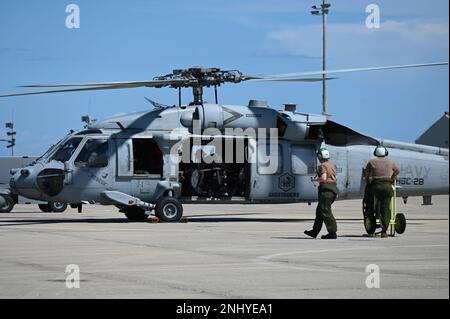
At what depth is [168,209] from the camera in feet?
81.9

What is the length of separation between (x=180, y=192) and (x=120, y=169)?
70.1 inches

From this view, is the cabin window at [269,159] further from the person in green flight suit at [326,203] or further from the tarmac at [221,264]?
the person in green flight suit at [326,203]

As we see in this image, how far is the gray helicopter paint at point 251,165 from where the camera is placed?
81.3 feet

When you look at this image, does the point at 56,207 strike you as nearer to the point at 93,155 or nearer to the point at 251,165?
the point at 93,155

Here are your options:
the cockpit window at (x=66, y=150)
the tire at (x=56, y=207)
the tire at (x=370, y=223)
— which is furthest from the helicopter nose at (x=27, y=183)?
the tire at (x=56, y=207)

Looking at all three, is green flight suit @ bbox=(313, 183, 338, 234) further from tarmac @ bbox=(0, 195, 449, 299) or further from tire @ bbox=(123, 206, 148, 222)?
tire @ bbox=(123, 206, 148, 222)

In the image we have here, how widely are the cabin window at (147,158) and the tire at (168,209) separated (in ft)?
2.93

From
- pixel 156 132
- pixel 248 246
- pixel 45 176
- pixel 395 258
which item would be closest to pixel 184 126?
pixel 156 132

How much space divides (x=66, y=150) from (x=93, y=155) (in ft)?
2.42

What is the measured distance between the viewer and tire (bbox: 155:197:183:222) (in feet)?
81.5

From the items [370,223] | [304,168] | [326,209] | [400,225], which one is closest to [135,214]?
[304,168]

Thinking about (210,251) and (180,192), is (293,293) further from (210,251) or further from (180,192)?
(180,192)

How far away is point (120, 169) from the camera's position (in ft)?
81.9

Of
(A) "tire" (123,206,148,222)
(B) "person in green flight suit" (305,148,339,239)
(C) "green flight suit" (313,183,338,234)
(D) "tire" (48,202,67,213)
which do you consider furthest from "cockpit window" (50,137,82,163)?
(D) "tire" (48,202,67,213)
